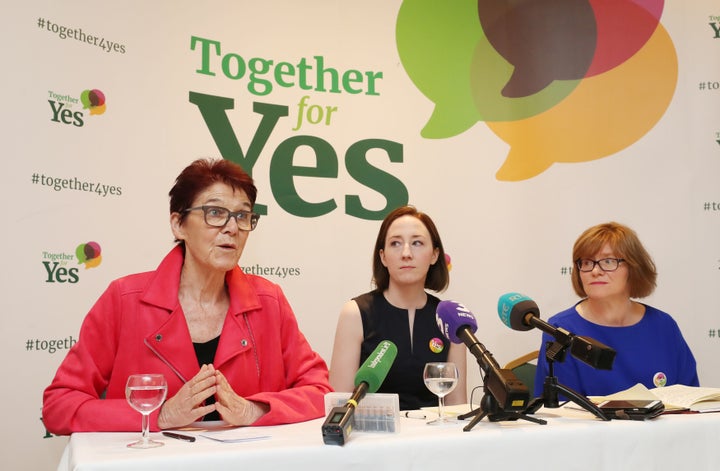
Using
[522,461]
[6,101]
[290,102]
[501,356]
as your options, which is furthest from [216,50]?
[522,461]

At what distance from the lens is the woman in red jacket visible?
6.51 feet

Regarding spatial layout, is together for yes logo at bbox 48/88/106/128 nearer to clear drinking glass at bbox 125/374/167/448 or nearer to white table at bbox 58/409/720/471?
white table at bbox 58/409/720/471

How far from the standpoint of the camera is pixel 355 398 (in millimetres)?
1608

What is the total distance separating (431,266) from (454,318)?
54.0 inches

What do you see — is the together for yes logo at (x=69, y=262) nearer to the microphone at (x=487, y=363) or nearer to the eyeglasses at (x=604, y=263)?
the microphone at (x=487, y=363)

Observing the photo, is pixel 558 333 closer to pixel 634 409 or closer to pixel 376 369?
pixel 634 409

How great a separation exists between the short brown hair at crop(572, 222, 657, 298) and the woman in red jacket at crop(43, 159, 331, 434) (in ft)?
4.69

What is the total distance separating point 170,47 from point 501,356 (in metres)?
2.75

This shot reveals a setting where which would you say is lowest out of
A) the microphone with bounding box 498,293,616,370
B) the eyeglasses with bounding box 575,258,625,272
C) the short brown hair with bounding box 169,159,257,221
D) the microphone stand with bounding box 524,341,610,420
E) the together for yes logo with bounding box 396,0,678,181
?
the microphone stand with bounding box 524,341,610,420

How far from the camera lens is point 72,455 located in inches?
59.1

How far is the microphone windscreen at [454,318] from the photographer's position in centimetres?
185

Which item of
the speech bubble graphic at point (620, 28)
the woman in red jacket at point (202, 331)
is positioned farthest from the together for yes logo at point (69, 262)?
the speech bubble graphic at point (620, 28)

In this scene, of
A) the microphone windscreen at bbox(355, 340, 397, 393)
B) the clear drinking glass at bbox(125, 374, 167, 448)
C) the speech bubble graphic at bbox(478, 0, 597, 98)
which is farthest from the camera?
the speech bubble graphic at bbox(478, 0, 597, 98)

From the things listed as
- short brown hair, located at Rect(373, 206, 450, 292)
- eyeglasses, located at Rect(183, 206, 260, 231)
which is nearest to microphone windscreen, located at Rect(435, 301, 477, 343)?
eyeglasses, located at Rect(183, 206, 260, 231)
